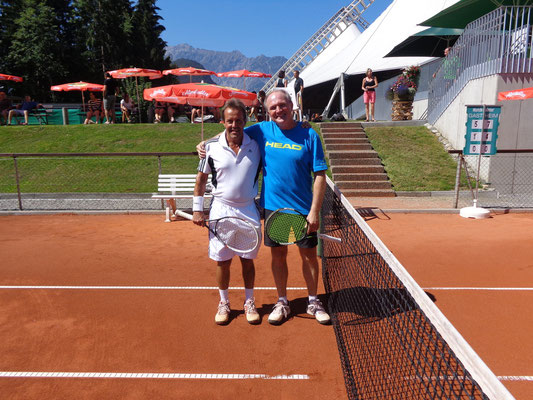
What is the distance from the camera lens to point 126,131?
1716 cm

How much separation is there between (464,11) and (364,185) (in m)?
9.05

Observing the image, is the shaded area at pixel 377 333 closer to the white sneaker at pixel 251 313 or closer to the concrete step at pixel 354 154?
the white sneaker at pixel 251 313

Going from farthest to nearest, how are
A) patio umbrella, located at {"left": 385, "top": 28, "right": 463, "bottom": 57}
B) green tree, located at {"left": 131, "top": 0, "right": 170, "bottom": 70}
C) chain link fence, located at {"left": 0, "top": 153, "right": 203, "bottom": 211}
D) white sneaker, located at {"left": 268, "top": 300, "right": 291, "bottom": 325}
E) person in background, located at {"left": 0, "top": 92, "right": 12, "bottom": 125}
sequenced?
green tree, located at {"left": 131, "top": 0, "right": 170, "bottom": 70}
person in background, located at {"left": 0, "top": 92, "right": 12, "bottom": 125}
patio umbrella, located at {"left": 385, "top": 28, "right": 463, "bottom": 57}
chain link fence, located at {"left": 0, "top": 153, "right": 203, "bottom": 211}
white sneaker, located at {"left": 268, "top": 300, "right": 291, "bottom": 325}

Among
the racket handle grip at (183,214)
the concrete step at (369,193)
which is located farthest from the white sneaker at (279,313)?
the concrete step at (369,193)

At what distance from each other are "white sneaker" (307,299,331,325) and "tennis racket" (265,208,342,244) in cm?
106

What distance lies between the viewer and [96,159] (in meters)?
14.1

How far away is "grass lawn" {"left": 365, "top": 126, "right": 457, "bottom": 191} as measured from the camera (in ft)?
41.2

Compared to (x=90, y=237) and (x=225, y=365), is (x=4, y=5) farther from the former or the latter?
(x=225, y=365)

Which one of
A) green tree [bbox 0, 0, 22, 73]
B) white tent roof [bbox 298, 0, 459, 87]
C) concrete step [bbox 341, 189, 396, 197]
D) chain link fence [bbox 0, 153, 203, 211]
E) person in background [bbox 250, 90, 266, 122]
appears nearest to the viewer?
chain link fence [bbox 0, 153, 203, 211]

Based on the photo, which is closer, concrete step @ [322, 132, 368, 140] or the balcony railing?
the balcony railing

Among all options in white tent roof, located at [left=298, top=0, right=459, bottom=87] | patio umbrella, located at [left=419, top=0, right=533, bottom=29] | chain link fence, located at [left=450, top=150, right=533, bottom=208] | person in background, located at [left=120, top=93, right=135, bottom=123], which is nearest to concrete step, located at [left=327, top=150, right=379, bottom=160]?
chain link fence, located at [left=450, top=150, right=533, bottom=208]

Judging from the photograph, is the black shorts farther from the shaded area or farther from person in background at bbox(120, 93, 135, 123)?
person in background at bbox(120, 93, 135, 123)

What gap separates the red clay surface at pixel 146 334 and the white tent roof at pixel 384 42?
2274 centimetres

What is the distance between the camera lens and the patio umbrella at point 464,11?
14.9 m
